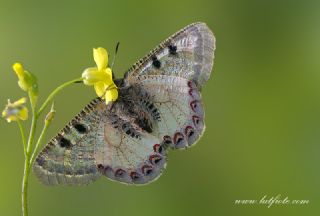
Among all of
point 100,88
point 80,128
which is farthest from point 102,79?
point 80,128

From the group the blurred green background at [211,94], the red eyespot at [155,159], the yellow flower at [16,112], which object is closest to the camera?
the yellow flower at [16,112]

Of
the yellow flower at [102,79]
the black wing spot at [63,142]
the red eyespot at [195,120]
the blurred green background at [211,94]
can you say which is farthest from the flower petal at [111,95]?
the blurred green background at [211,94]

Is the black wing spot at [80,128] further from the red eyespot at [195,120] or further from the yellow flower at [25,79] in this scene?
the red eyespot at [195,120]

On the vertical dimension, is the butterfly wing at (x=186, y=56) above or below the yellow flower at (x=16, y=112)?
above

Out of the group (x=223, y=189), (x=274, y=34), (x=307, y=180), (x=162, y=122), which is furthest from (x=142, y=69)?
(x=274, y=34)

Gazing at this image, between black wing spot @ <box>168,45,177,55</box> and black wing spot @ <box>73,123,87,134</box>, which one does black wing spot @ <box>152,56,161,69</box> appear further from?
black wing spot @ <box>73,123,87,134</box>

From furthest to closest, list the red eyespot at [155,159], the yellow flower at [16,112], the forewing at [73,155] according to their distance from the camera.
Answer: the red eyespot at [155,159], the forewing at [73,155], the yellow flower at [16,112]

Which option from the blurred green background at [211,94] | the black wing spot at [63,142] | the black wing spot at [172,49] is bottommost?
the black wing spot at [63,142]
